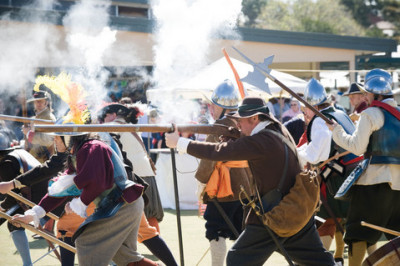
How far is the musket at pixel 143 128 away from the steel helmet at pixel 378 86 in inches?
52.0

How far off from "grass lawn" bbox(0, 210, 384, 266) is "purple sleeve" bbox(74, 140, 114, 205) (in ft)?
7.73

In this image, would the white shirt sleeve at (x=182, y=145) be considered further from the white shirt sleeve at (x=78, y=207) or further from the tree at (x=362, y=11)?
the tree at (x=362, y=11)

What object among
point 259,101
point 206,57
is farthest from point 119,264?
point 206,57

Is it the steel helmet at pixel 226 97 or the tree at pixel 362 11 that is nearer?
the steel helmet at pixel 226 97

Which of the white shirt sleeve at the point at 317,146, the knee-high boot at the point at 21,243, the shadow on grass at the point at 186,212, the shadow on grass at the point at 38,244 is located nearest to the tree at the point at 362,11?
the shadow on grass at the point at 186,212

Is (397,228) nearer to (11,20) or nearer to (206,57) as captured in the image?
(11,20)

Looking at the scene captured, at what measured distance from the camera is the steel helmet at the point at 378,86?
17.2ft

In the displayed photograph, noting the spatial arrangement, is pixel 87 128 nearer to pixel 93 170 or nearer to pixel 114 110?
pixel 93 170

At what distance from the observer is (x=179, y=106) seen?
12.3 m

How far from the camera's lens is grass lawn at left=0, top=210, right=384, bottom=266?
712 centimetres

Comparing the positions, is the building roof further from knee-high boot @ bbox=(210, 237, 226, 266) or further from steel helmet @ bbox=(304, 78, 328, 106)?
knee-high boot @ bbox=(210, 237, 226, 266)

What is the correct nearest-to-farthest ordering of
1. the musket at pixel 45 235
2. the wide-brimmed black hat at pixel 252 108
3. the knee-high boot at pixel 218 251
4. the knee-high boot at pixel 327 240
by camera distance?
the wide-brimmed black hat at pixel 252 108 → the musket at pixel 45 235 → the knee-high boot at pixel 218 251 → the knee-high boot at pixel 327 240

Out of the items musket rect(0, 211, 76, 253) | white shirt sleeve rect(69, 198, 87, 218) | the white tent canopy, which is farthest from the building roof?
white shirt sleeve rect(69, 198, 87, 218)

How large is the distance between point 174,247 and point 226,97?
2.59m
